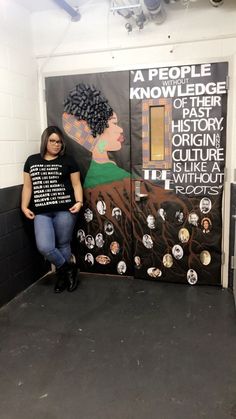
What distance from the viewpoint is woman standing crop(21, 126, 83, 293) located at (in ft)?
10.2

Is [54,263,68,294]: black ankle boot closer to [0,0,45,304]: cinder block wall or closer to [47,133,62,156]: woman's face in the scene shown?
[0,0,45,304]: cinder block wall

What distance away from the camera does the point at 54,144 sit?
3.15 meters

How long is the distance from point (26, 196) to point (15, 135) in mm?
559

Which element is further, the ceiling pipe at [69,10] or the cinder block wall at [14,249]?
the cinder block wall at [14,249]

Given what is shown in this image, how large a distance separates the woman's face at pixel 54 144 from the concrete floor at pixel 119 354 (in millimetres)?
1315

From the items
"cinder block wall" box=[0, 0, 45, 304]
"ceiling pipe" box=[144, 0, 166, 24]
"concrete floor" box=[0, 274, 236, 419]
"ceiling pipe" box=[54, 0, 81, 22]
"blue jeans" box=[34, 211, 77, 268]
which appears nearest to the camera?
→ "concrete floor" box=[0, 274, 236, 419]

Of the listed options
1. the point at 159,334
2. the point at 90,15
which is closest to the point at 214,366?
the point at 159,334

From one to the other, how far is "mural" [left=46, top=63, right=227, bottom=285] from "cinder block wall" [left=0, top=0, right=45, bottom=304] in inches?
9.9

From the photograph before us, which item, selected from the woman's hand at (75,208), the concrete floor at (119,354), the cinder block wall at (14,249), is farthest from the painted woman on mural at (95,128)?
the concrete floor at (119,354)

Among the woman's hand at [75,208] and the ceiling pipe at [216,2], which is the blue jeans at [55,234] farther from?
the ceiling pipe at [216,2]

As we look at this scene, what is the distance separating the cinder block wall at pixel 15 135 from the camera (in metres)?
2.93

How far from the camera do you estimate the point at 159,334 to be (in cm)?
250

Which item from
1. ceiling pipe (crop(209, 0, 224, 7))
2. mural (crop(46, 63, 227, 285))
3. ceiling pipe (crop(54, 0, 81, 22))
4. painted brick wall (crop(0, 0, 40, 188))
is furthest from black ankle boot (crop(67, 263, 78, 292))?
ceiling pipe (crop(209, 0, 224, 7))

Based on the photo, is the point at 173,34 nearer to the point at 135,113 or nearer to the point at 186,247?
the point at 135,113
